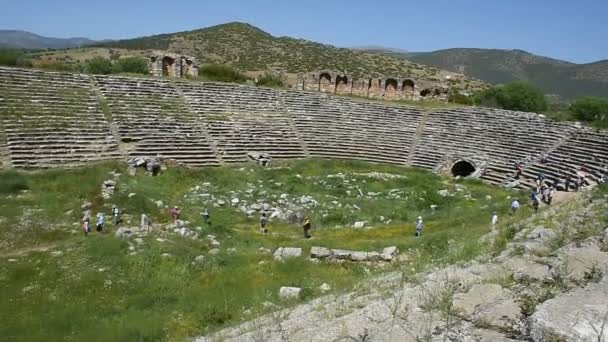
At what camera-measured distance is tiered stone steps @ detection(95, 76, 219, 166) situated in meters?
29.5

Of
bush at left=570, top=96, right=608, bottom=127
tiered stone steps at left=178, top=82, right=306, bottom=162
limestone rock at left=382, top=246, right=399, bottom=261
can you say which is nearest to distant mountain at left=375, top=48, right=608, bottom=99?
bush at left=570, top=96, right=608, bottom=127

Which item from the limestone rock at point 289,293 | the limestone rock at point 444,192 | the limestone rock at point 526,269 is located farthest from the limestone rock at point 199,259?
the limestone rock at point 444,192

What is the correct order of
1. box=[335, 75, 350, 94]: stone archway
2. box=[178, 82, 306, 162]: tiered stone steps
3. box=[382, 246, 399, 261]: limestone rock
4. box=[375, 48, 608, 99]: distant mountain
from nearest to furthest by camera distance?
box=[382, 246, 399, 261]: limestone rock < box=[178, 82, 306, 162]: tiered stone steps < box=[335, 75, 350, 94]: stone archway < box=[375, 48, 608, 99]: distant mountain

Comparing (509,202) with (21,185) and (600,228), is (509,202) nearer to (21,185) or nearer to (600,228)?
(600,228)

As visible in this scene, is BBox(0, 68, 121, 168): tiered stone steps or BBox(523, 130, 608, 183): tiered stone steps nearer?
BBox(0, 68, 121, 168): tiered stone steps

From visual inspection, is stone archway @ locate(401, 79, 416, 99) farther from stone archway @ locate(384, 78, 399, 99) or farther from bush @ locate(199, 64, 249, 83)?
bush @ locate(199, 64, 249, 83)

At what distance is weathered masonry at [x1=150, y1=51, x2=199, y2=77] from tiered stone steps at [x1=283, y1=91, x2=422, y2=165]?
29.3ft

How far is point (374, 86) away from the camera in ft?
146

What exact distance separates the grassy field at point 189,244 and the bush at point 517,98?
27524 mm

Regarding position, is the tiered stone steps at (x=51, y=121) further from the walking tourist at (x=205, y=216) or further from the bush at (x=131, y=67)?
the bush at (x=131, y=67)

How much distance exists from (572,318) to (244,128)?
2997 cm

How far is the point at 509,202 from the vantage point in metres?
22.9

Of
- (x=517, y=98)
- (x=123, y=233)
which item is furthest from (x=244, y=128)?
(x=517, y=98)

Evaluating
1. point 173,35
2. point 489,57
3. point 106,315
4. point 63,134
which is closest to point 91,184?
point 63,134
